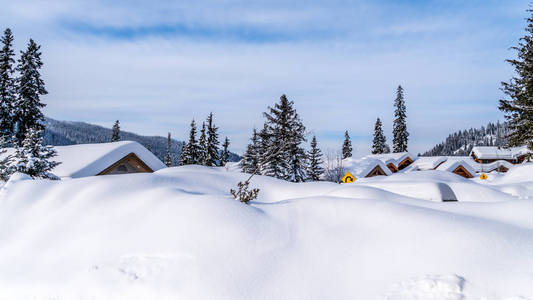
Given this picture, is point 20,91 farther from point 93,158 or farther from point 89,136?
point 89,136

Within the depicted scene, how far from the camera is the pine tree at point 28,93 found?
2717 centimetres

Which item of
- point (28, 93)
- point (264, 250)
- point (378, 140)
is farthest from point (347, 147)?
point (264, 250)

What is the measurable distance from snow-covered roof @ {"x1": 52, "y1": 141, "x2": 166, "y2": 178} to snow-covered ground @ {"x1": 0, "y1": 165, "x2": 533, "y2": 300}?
9.38 meters

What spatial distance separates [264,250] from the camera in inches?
170

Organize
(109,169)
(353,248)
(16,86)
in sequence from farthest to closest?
(16,86) < (109,169) < (353,248)

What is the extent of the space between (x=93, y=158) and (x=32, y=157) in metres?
3.46

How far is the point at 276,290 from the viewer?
12.1ft

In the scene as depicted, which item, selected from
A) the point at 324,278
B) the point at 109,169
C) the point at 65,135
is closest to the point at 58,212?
the point at 324,278

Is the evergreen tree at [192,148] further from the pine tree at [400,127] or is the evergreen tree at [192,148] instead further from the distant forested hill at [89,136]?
the distant forested hill at [89,136]

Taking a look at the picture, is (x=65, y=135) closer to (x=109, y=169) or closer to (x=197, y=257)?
(x=109, y=169)

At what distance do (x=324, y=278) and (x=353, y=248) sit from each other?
678 mm

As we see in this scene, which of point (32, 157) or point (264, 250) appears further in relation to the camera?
point (32, 157)

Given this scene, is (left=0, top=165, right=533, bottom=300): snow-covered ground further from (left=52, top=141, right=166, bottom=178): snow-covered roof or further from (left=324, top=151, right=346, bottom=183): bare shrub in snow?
(left=324, top=151, right=346, bottom=183): bare shrub in snow

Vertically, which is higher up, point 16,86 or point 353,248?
point 16,86
